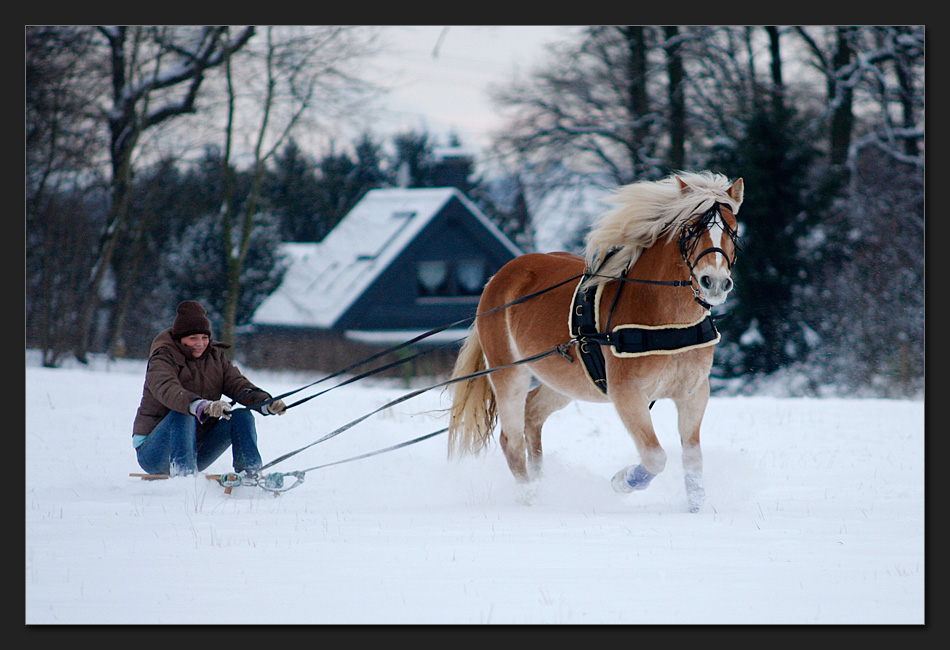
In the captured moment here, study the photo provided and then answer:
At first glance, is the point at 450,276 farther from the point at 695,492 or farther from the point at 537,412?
the point at 695,492

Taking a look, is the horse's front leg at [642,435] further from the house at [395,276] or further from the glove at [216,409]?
the house at [395,276]

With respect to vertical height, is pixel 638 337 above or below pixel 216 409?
above

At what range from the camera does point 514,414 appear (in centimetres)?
568

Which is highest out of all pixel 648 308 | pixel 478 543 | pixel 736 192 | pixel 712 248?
pixel 736 192

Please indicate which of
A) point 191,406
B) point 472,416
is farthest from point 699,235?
point 191,406

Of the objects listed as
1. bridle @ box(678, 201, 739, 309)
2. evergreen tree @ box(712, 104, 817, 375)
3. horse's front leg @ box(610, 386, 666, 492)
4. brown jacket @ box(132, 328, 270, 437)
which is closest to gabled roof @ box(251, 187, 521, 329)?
evergreen tree @ box(712, 104, 817, 375)

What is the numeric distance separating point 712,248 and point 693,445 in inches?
44.0

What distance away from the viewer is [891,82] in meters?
13.2

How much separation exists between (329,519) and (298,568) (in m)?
0.93

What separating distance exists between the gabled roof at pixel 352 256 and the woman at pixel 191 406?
45.0 ft

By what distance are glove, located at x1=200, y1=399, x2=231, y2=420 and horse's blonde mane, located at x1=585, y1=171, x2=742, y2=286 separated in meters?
2.09

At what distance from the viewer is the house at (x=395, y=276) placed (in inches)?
763

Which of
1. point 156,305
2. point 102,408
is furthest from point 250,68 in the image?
point 102,408


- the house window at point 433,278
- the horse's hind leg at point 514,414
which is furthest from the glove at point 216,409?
the house window at point 433,278
